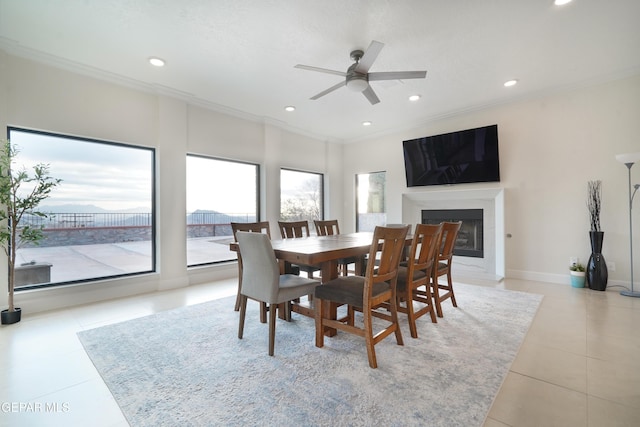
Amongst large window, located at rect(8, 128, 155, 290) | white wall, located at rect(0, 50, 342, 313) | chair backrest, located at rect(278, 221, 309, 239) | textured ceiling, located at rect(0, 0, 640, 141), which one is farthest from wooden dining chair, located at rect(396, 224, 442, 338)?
large window, located at rect(8, 128, 155, 290)

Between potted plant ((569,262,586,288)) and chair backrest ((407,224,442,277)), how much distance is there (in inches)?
101

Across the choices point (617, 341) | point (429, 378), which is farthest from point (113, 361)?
point (617, 341)

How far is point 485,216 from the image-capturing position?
15.8 feet

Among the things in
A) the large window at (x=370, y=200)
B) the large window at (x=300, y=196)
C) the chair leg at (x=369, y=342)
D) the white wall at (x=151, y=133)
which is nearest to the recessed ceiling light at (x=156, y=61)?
the white wall at (x=151, y=133)

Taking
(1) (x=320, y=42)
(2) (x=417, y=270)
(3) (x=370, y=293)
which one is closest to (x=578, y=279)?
(2) (x=417, y=270)

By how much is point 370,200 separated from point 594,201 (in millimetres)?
3651

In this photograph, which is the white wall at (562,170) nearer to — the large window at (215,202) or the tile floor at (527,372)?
the tile floor at (527,372)

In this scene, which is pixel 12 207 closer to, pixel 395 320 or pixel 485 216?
pixel 395 320

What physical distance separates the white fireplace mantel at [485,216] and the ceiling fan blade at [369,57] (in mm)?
3269

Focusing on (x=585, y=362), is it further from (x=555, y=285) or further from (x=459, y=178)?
(x=459, y=178)

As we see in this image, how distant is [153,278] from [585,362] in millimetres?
4597

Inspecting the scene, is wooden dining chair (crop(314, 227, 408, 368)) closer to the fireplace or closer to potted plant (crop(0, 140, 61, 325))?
potted plant (crop(0, 140, 61, 325))

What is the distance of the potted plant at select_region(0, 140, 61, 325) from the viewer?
2641mm

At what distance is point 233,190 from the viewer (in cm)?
493
